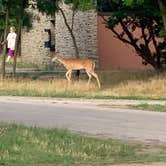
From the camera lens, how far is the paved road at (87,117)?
15047mm

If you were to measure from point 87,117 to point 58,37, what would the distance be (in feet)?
80.1

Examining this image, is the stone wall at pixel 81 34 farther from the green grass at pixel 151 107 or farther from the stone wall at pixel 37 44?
→ the green grass at pixel 151 107

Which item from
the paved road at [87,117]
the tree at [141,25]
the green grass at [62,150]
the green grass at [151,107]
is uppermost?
the tree at [141,25]

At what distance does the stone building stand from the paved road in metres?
14.0

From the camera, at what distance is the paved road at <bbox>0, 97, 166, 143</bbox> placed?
49.4 feet

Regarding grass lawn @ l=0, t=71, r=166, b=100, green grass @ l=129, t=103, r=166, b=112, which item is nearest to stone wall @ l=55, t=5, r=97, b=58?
grass lawn @ l=0, t=71, r=166, b=100

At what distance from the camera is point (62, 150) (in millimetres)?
11555

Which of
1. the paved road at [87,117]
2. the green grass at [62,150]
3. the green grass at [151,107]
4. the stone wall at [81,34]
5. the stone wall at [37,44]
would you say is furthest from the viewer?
the stone wall at [37,44]

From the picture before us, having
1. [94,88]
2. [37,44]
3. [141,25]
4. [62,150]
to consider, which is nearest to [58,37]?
[37,44]

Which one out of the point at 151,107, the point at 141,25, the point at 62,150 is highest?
the point at 141,25

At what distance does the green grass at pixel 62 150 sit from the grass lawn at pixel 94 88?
11.3 m

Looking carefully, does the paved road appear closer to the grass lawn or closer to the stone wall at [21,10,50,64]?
the grass lawn

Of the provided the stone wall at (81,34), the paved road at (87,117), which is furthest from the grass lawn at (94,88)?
the stone wall at (81,34)

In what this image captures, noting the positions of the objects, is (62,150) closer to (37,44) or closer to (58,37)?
(58,37)
